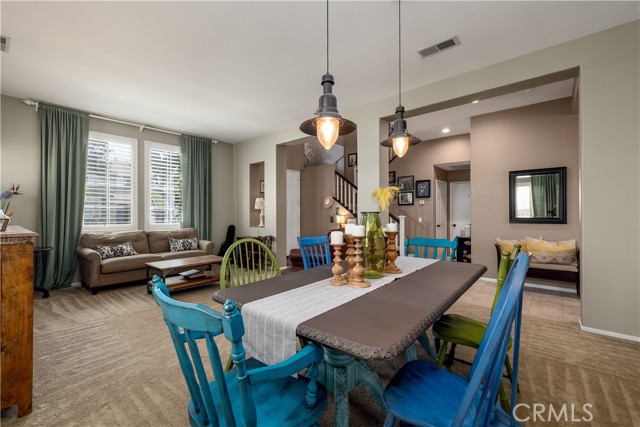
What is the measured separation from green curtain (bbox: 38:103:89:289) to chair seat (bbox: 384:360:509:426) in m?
5.26

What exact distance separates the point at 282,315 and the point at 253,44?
2716mm

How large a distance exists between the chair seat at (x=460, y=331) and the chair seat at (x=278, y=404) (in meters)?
0.92

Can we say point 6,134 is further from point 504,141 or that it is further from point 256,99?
point 504,141

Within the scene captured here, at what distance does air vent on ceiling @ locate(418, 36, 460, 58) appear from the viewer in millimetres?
2801

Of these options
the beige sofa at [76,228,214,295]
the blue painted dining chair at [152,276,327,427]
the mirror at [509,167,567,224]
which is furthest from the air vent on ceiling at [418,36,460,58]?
the beige sofa at [76,228,214,295]

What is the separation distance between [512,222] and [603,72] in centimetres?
247

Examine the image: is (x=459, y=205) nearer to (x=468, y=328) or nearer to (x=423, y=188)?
(x=423, y=188)

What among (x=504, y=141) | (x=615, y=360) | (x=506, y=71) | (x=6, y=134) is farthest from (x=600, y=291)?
(x=6, y=134)

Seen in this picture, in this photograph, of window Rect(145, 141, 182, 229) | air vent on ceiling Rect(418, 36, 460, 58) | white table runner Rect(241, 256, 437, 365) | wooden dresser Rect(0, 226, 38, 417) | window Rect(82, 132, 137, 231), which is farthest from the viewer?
window Rect(145, 141, 182, 229)

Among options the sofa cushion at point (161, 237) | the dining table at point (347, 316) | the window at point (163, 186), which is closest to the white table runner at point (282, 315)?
the dining table at point (347, 316)

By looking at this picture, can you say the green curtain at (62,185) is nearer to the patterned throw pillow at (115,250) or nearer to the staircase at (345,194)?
the patterned throw pillow at (115,250)

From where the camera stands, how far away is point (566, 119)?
4.23 metres

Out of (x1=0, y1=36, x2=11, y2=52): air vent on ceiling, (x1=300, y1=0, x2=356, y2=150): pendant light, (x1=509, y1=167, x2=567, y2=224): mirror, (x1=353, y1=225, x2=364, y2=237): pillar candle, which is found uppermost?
(x1=0, y1=36, x2=11, y2=52): air vent on ceiling

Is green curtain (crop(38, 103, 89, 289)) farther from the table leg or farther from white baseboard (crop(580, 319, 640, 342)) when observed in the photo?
white baseboard (crop(580, 319, 640, 342))
